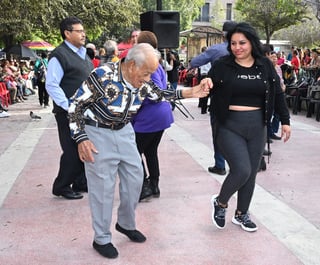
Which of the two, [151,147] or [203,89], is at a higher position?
[203,89]

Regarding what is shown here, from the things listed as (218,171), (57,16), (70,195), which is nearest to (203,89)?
(70,195)

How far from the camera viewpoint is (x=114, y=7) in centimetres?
2172

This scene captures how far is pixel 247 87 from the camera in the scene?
3670 millimetres

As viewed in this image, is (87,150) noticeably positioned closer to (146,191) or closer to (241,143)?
(241,143)

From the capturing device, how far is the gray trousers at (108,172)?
10.6 feet

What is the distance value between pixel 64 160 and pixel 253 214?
192cm

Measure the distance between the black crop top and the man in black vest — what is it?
155 centimetres

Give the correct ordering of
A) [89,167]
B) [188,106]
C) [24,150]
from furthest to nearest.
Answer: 1. [188,106]
2. [24,150]
3. [89,167]

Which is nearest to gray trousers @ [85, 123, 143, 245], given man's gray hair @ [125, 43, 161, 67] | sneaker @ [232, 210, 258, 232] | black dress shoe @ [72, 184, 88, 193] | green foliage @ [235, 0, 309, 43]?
man's gray hair @ [125, 43, 161, 67]

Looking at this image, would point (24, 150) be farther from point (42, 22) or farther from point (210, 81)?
point (42, 22)

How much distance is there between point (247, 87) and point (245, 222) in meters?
1.18

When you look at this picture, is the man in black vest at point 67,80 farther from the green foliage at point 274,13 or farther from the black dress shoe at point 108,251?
the green foliage at point 274,13

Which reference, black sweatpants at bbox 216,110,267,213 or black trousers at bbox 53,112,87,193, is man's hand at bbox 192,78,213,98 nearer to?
black sweatpants at bbox 216,110,267,213

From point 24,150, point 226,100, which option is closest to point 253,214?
point 226,100
